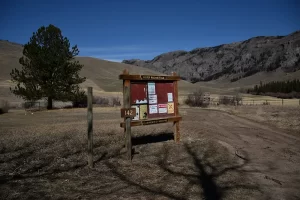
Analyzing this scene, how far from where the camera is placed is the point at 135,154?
8992 millimetres

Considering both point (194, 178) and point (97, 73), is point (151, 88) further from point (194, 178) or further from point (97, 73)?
point (97, 73)

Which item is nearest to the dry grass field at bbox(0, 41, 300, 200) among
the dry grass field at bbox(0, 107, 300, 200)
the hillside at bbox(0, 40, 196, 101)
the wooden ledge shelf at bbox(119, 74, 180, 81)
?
the dry grass field at bbox(0, 107, 300, 200)

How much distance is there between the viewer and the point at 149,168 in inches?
295

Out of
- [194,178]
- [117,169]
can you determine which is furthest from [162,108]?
[194,178]

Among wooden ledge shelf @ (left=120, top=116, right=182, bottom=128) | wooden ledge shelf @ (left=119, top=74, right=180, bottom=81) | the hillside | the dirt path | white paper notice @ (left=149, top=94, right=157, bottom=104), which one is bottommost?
the dirt path

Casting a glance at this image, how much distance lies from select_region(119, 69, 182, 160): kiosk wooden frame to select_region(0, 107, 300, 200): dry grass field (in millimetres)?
936

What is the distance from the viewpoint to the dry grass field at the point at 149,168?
5809mm

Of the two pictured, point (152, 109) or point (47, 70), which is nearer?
point (152, 109)

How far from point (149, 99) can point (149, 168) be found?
2868 mm

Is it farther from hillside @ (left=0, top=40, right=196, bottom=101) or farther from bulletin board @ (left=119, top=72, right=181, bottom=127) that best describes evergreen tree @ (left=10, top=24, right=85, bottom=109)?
hillside @ (left=0, top=40, right=196, bottom=101)

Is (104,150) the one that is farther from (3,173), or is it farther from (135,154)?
(3,173)

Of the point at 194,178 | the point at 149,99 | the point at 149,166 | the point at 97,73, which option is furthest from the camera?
the point at 97,73

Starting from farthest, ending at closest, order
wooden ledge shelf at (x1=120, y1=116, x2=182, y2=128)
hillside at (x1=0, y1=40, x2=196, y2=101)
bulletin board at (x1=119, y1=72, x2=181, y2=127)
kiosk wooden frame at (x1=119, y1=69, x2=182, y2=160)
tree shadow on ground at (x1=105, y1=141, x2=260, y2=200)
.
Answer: hillside at (x1=0, y1=40, x2=196, y2=101), bulletin board at (x1=119, y1=72, x2=181, y2=127), wooden ledge shelf at (x1=120, y1=116, x2=182, y2=128), kiosk wooden frame at (x1=119, y1=69, x2=182, y2=160), tree shadow on ground at (x1=105, y1=141, x2=260, y2=200)

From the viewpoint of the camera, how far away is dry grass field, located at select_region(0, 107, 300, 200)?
5.81 m
